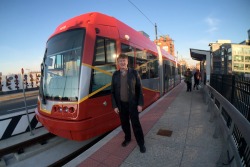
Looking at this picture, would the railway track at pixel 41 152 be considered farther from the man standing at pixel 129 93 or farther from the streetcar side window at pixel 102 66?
the man standing at pixel 129 93

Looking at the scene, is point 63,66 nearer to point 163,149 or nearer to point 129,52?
point 129,52

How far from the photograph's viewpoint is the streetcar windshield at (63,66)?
3.66 metres

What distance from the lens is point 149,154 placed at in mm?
3049

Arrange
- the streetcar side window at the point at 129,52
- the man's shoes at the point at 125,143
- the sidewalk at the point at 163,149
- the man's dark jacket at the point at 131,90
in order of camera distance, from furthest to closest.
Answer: the streetcar side window at the point at 129,52
the man's shoes at the point at 125,143
the man's dark jacket at the point at 131,90
the sidewalk at the point at 163,149

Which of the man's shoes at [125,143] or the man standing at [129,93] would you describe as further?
the man's shoes at [125,143]

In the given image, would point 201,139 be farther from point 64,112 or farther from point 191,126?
point 64,112

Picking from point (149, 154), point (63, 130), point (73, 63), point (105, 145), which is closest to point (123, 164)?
point (149, 154)

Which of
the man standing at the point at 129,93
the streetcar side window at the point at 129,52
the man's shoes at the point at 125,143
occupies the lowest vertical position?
the man's shoes at the point at 125,143

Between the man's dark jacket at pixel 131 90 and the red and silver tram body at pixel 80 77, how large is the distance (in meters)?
0.70

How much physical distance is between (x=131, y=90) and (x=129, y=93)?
0.07 metres

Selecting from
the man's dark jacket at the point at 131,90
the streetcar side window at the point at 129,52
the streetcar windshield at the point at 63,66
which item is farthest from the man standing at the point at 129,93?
the streetcar side window at the point at 129,52

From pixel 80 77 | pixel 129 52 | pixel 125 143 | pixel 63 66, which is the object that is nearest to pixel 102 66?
pixel 80 77

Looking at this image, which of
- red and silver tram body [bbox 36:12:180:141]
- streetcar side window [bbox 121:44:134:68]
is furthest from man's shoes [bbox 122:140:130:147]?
streetcar side window [bbox 121:44:134:68]

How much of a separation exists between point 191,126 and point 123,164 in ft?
8.16
